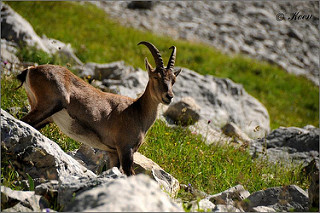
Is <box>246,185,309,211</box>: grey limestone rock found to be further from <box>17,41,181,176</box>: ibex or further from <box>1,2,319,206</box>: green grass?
<box>17,41,181,176</box>: ibex

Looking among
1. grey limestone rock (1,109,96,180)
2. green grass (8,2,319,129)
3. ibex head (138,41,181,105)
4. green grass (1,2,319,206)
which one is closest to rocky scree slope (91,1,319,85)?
green grass (8,2,319,129)

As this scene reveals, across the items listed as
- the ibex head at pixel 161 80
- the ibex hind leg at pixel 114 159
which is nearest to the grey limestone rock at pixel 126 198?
the ibex head at pixel 161 80

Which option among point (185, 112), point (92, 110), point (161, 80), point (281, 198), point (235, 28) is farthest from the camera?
point (235, 28)

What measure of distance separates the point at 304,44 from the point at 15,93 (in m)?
19.4

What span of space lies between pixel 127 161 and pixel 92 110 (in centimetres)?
103

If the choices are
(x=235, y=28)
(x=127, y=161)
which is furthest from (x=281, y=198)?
(x=235, y=28)


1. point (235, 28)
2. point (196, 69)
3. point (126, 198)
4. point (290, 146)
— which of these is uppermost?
point (126, 198)

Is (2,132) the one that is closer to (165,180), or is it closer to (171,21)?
(165,180)

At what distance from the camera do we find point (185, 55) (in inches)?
728

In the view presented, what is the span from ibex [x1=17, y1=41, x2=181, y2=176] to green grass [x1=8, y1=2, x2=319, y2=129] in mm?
8888

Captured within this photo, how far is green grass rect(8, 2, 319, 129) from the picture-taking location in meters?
16.8

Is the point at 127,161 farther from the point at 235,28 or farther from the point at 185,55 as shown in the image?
the point at 235,28

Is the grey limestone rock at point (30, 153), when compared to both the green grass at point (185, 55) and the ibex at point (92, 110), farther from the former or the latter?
the green grass at point (185, 55)

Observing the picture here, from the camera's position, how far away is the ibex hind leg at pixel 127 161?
6254 millimetres
